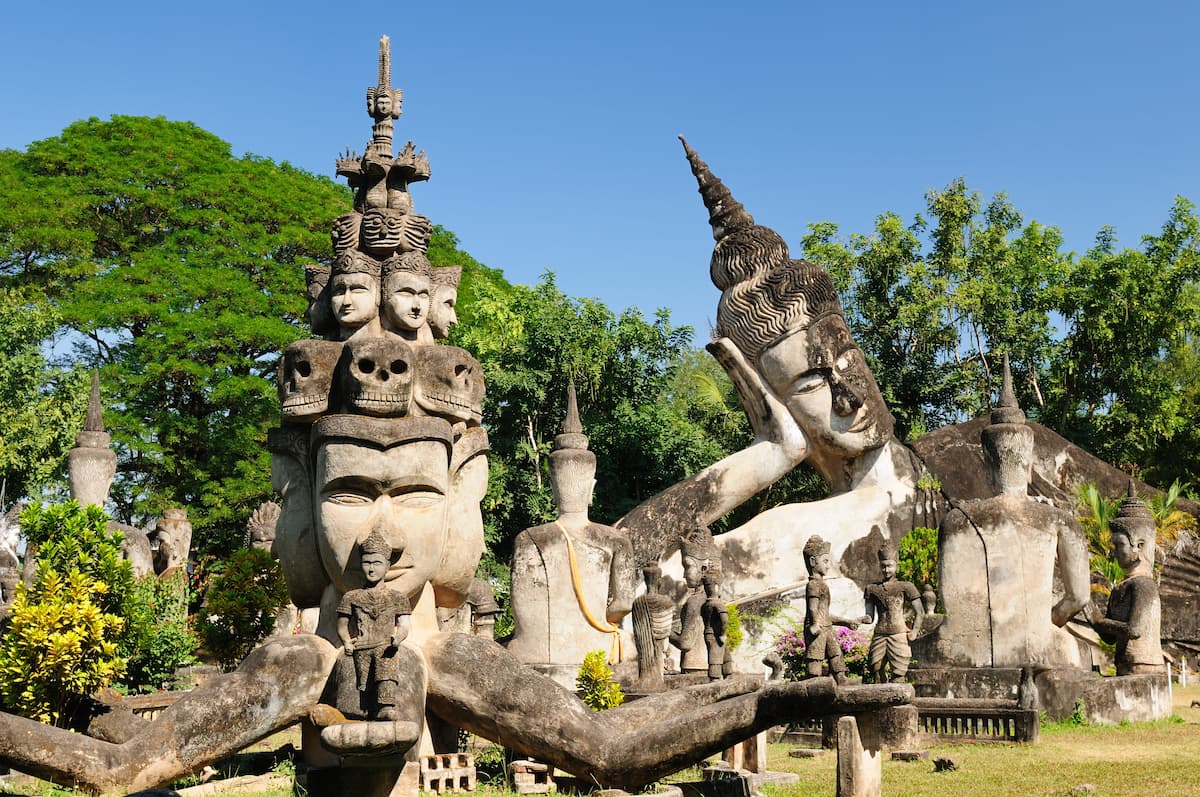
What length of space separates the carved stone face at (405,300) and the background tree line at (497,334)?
1496 centimetres

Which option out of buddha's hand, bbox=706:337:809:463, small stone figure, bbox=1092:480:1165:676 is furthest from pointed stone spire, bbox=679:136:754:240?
small stone figure, bbox=1092:480:1165:676

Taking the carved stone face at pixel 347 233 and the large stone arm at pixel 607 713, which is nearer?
the large stone arm at pixel 607 713

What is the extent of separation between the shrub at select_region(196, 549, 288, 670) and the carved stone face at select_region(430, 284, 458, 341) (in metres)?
2.52

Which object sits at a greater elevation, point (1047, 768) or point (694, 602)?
point (694, 602)

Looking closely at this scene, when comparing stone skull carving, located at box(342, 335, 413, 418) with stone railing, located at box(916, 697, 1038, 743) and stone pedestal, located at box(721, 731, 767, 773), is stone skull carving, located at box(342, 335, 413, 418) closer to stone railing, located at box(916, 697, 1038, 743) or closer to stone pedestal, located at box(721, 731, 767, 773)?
stone pedestal, located at box(721, 731, 767, 773)

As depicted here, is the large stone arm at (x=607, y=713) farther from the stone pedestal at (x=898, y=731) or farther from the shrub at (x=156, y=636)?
the shrub at (x=156, y=636)

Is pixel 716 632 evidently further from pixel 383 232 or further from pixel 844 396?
pixel 844 396

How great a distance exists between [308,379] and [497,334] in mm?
18884

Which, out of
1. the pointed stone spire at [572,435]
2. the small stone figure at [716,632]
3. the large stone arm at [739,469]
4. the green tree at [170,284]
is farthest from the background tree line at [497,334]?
the small stone figure at [716,632]

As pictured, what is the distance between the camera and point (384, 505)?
6.82 metres

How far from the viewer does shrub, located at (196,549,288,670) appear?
29.6 ft

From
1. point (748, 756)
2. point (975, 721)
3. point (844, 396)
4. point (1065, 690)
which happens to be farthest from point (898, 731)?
point (844, 396)

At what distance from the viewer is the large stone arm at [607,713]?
19.2 ft

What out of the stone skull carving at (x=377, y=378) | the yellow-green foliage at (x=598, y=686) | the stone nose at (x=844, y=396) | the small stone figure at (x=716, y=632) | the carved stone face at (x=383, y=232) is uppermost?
the stone nose at (x=844, y=396)
